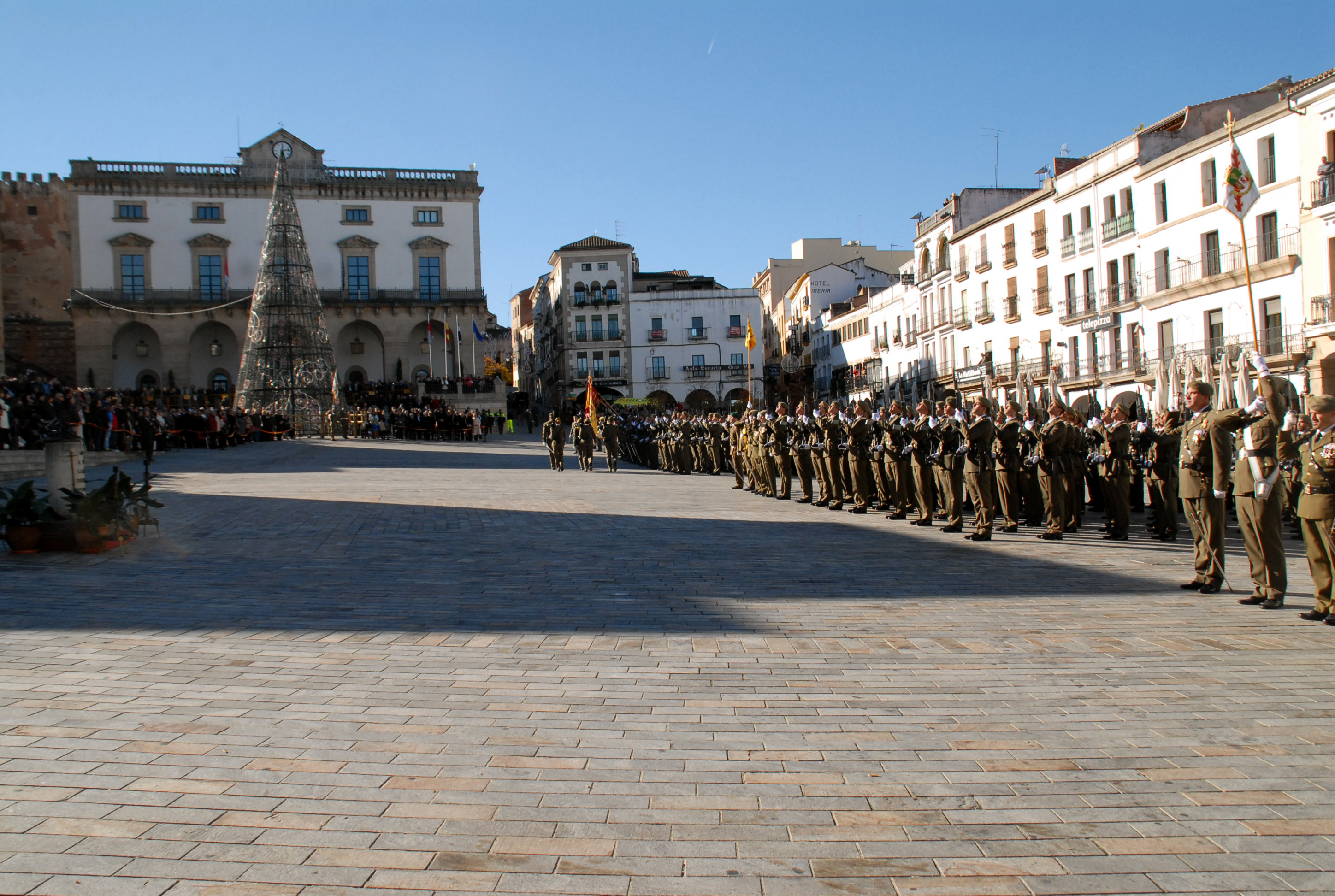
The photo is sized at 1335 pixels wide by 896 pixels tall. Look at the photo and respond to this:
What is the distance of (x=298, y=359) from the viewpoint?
147ft

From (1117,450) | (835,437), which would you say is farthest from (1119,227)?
(1117,450)

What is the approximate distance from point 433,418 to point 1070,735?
47.3m

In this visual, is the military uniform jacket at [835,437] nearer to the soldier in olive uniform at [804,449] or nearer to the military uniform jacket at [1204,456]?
the soldier in olive uniform at [804,449]

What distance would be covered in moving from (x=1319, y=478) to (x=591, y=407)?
24286 millimetres

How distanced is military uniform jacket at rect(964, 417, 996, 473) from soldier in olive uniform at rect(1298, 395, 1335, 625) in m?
5.29

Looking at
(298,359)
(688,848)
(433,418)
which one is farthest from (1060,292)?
(688,848)

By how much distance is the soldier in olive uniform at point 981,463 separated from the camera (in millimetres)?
12930

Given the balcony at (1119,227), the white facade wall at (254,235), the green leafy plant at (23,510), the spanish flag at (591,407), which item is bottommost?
the green leafy plant at (23,510)

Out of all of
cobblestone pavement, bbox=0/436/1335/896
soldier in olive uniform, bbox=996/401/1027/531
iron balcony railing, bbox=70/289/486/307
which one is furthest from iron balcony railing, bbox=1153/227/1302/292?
iron balcony railing, bbox=70/289/486/307

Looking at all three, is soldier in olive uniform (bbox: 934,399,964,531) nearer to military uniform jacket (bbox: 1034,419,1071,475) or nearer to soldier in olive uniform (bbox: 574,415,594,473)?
military uniform jacket (bbox: 1034,419,1071,475)

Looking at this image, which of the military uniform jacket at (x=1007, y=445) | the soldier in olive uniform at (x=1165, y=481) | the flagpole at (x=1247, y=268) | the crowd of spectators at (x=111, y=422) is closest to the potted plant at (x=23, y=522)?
the crowd of spectators at (x=111, y=422)

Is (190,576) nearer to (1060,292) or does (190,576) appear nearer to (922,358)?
(1060,292)

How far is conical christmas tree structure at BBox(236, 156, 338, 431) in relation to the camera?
44.5 metres

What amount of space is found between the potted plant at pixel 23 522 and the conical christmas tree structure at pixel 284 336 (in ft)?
115
